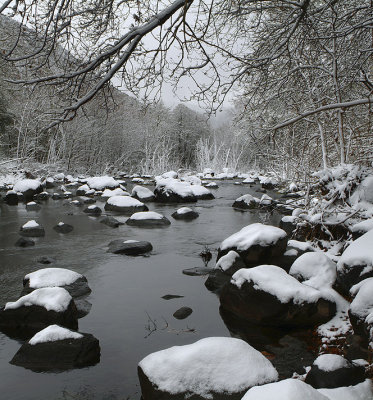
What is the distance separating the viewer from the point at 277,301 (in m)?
5.12

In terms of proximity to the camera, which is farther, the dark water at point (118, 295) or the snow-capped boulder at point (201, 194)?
the snow-capped boulder at point (201, 194)

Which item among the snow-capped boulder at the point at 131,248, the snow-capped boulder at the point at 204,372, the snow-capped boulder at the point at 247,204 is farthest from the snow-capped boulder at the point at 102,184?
the snow-capped boulder at the point at 204,372

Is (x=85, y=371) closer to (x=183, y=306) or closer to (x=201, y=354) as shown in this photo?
(x=201, y=354)

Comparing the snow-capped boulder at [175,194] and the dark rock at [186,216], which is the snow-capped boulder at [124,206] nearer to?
the dark rock at [186,216]

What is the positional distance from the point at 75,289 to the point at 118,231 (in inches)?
185

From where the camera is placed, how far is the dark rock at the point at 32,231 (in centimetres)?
1019

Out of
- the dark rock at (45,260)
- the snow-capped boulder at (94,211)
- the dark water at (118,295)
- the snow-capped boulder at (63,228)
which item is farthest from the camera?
the snow-capped boulder at (94,211)

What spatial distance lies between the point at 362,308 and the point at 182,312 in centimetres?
217

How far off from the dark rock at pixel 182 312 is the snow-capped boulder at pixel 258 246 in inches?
72.8

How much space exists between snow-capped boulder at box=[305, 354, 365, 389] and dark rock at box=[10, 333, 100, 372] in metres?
2.09

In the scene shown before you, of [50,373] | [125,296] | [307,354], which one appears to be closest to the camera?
[50,373]

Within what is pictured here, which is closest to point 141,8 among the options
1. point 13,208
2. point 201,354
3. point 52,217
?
point 201,354

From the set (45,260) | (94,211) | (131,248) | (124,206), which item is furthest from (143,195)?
(45,260)

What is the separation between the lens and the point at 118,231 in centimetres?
1091
